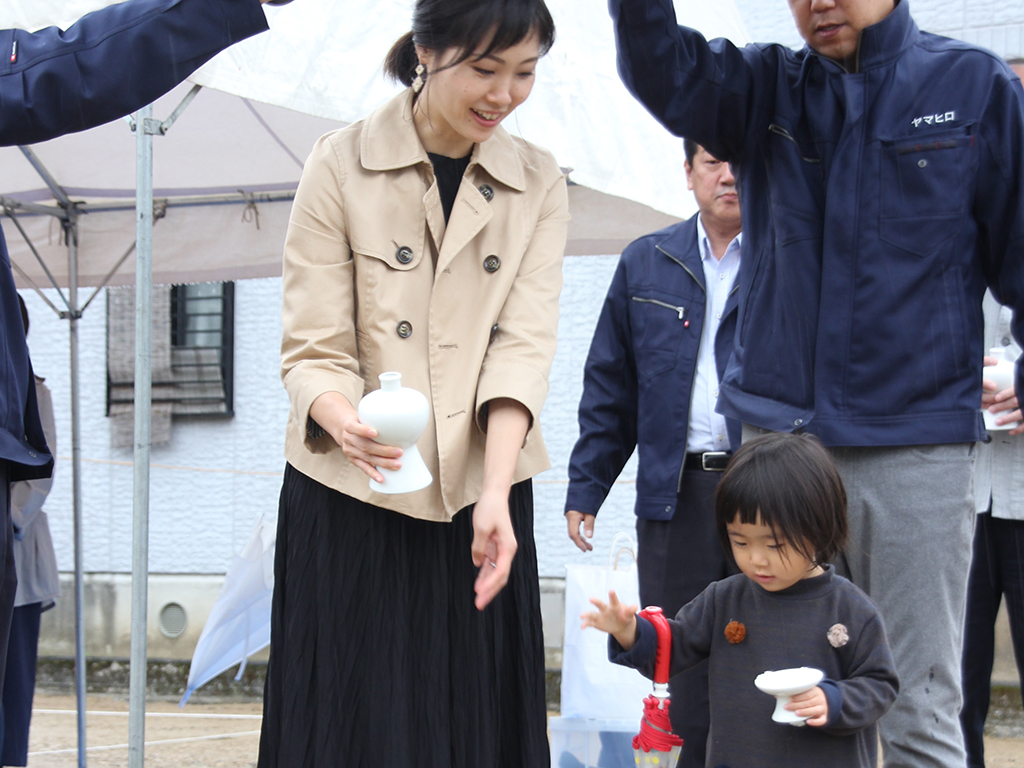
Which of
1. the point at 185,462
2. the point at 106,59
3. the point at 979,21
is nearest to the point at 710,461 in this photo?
the point at 106,59

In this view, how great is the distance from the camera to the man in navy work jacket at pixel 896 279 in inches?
63.1

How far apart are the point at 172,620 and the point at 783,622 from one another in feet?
18.2

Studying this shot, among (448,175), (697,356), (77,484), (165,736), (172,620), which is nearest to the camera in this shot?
(448,175)

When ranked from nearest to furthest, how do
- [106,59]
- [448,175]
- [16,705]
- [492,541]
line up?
[106,59] → [492,541] → [448,175] → [16,705]

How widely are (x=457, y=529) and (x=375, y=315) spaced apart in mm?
394

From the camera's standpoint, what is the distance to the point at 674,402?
8.60ft

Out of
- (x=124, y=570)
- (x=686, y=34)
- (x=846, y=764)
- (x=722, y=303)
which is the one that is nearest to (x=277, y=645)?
(x=846, y=764)

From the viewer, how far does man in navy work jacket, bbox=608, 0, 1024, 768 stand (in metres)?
1.60

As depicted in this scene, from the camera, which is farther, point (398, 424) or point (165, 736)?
point (165, 736)

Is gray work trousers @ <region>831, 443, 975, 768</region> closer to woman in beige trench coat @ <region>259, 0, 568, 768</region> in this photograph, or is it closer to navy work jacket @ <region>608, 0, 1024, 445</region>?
navy work jacket @ <region>608, 0, 1024, 445</region>

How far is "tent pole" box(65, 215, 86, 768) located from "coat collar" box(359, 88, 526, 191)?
3098 millimetres

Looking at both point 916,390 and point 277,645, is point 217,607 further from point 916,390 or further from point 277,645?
point 916,390

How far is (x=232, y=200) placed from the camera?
14.6 feet

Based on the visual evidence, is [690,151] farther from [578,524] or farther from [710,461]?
[578,524]
